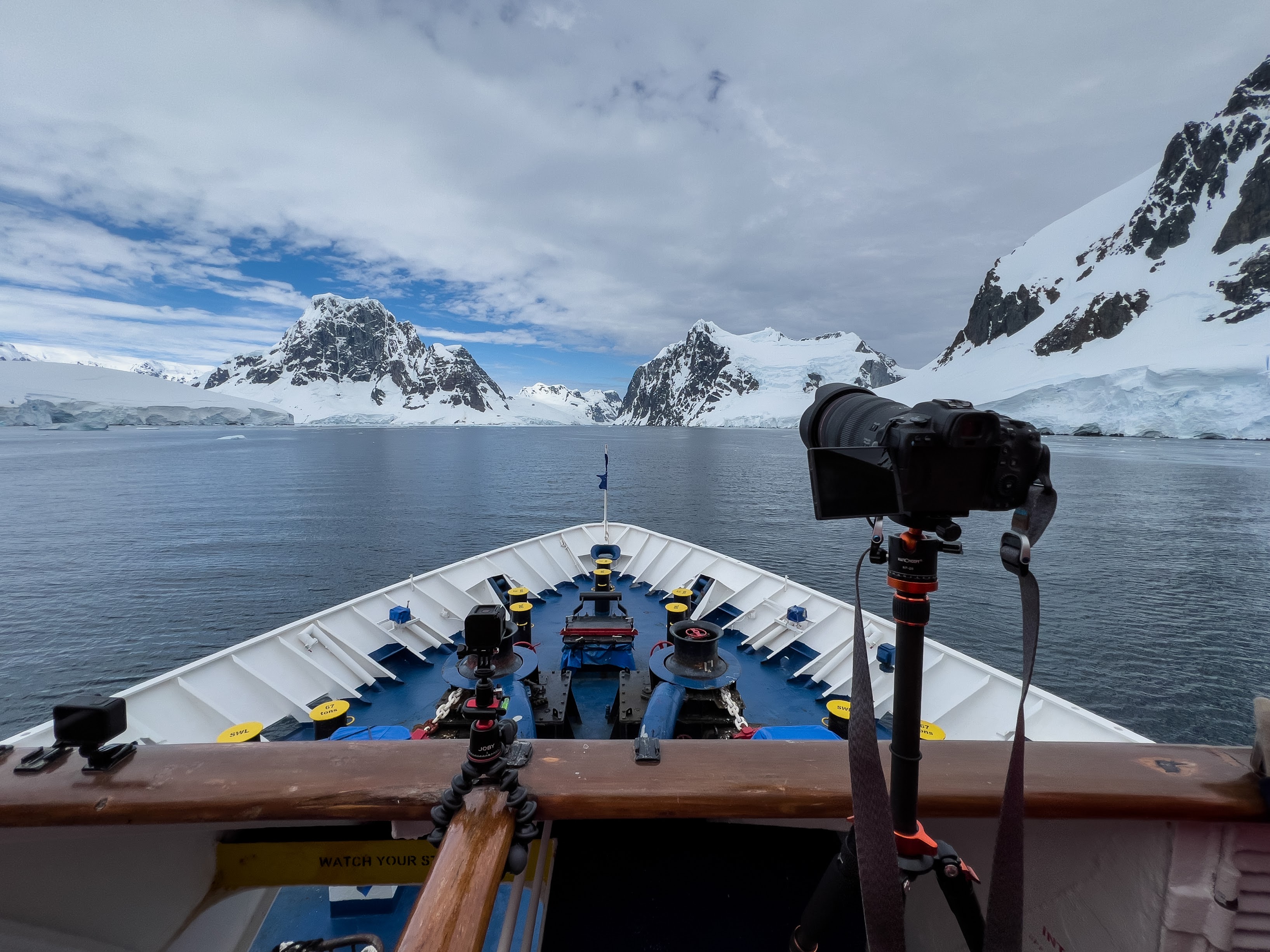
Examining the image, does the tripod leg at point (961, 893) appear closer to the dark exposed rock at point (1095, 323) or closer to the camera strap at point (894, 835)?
the camera strap at point (894, 835)

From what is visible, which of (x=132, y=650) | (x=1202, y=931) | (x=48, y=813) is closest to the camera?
(x=48, y=813)

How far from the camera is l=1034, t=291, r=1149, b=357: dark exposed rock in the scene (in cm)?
13775

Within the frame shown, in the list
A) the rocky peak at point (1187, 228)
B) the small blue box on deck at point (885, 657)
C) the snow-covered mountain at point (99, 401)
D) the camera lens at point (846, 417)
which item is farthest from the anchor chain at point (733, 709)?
the snow-covered mountain at point (99, 401)

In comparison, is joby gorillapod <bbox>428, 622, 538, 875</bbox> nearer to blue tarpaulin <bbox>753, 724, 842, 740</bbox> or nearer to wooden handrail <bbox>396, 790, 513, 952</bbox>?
wooden handrail <bbox>396, 790, 513, 952</bbox>

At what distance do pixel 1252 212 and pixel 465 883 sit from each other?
20578 cm

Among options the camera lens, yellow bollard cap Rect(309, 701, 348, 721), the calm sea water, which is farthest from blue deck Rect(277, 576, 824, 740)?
the calm sea water

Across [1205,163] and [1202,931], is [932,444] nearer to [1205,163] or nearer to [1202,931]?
[1202,931]

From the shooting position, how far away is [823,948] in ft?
10.3

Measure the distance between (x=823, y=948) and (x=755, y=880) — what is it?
1.97 ft

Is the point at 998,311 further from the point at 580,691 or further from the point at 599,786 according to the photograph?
the point at 599,786

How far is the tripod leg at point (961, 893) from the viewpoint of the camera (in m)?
1.74

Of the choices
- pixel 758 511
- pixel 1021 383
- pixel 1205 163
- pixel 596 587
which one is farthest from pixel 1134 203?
pixel 596 587

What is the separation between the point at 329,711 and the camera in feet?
19.5

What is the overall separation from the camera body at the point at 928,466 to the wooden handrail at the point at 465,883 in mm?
1539
